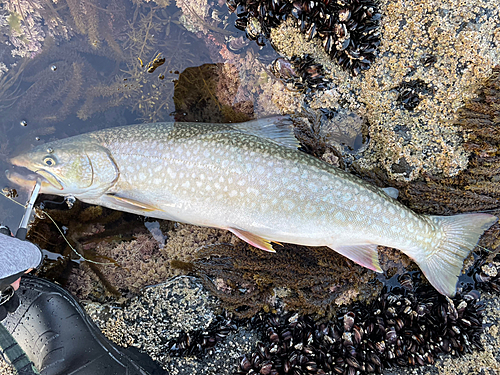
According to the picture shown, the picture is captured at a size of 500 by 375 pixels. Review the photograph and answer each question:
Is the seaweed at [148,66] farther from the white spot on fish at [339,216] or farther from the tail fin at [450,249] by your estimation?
the tail fin at [450,249]

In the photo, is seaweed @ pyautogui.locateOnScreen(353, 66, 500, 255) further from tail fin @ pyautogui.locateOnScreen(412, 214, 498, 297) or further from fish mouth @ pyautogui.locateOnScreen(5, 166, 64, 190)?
fish mouth @ pyautogui.locateOnScreen(5, 166, 64, 190)

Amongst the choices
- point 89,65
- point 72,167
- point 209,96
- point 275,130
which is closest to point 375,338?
point 275,130

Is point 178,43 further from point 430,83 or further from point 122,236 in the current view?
point 430,83

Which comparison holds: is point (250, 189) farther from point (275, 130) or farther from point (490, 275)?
point (490, 275)

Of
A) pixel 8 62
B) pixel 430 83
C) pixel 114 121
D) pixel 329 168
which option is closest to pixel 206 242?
pixel 329 168

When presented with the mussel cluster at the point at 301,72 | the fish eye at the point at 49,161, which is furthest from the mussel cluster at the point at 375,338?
the fish eye at the point at 49,161
